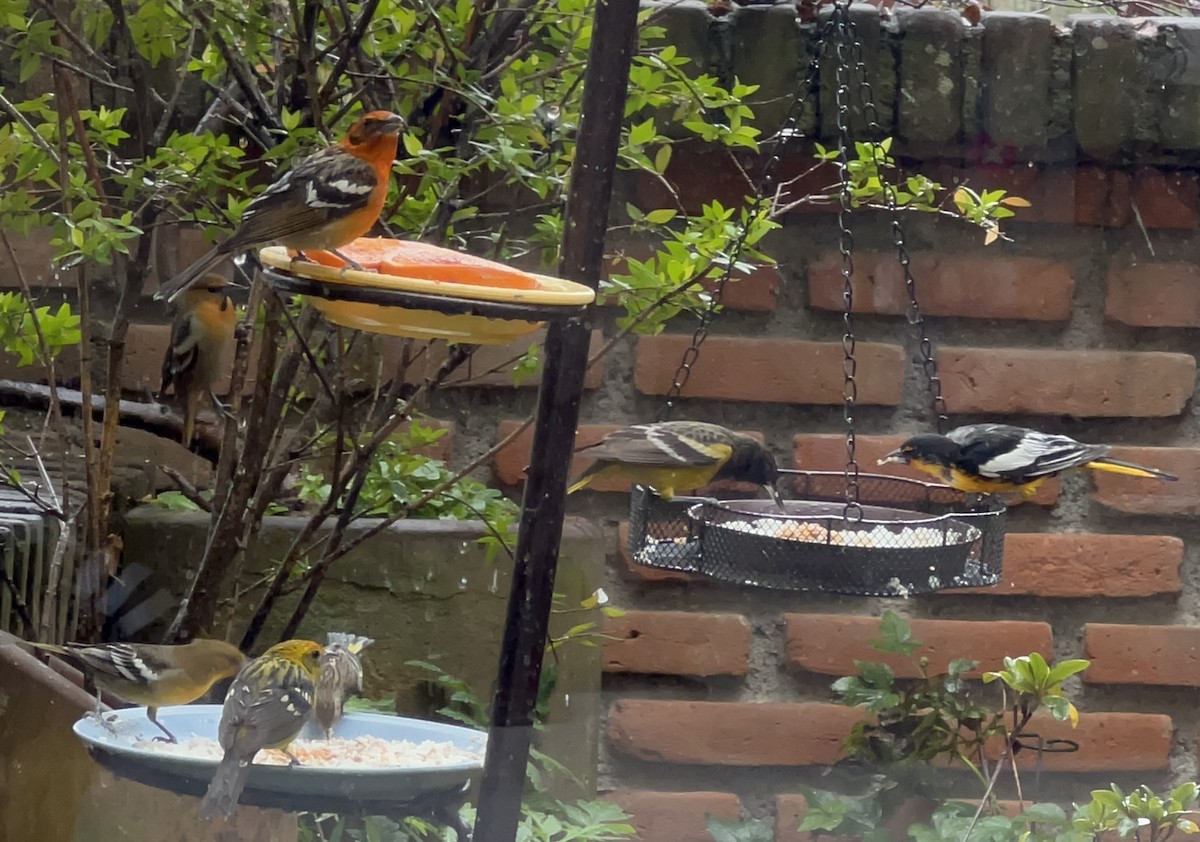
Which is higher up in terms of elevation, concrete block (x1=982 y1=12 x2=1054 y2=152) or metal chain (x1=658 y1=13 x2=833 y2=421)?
concrete block (x1=982 y1=12 x2=1054 y2=152)

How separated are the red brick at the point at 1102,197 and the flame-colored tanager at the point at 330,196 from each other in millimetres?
874

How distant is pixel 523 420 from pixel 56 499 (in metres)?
0.55

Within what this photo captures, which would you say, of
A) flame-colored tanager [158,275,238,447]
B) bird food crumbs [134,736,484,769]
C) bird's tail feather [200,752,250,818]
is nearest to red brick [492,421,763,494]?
flame-colored tanager [158,275,238,447]

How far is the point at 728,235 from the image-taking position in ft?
4.46

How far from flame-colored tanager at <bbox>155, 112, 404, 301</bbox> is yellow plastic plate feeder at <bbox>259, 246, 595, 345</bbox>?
0.41 m

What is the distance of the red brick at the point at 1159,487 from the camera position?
5.55 feet

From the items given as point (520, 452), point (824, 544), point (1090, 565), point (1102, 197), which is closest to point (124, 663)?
point (520, 452)

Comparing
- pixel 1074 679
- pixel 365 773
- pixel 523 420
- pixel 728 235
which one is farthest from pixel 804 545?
pixel 1074 679

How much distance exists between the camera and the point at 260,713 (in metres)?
1.09

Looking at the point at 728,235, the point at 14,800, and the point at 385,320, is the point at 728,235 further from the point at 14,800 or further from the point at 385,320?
the point at 14,800

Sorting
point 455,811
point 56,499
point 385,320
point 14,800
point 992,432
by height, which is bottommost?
point 14,800

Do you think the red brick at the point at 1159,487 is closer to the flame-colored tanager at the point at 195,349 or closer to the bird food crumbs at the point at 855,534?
the bird food crumbs at the point at 855,534

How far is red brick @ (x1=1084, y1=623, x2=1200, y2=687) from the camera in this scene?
5.59ft

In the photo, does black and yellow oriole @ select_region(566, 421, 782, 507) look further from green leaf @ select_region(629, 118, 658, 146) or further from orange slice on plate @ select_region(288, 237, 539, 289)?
orange slice on plate @ select_region(288, 237, 539, 289)
